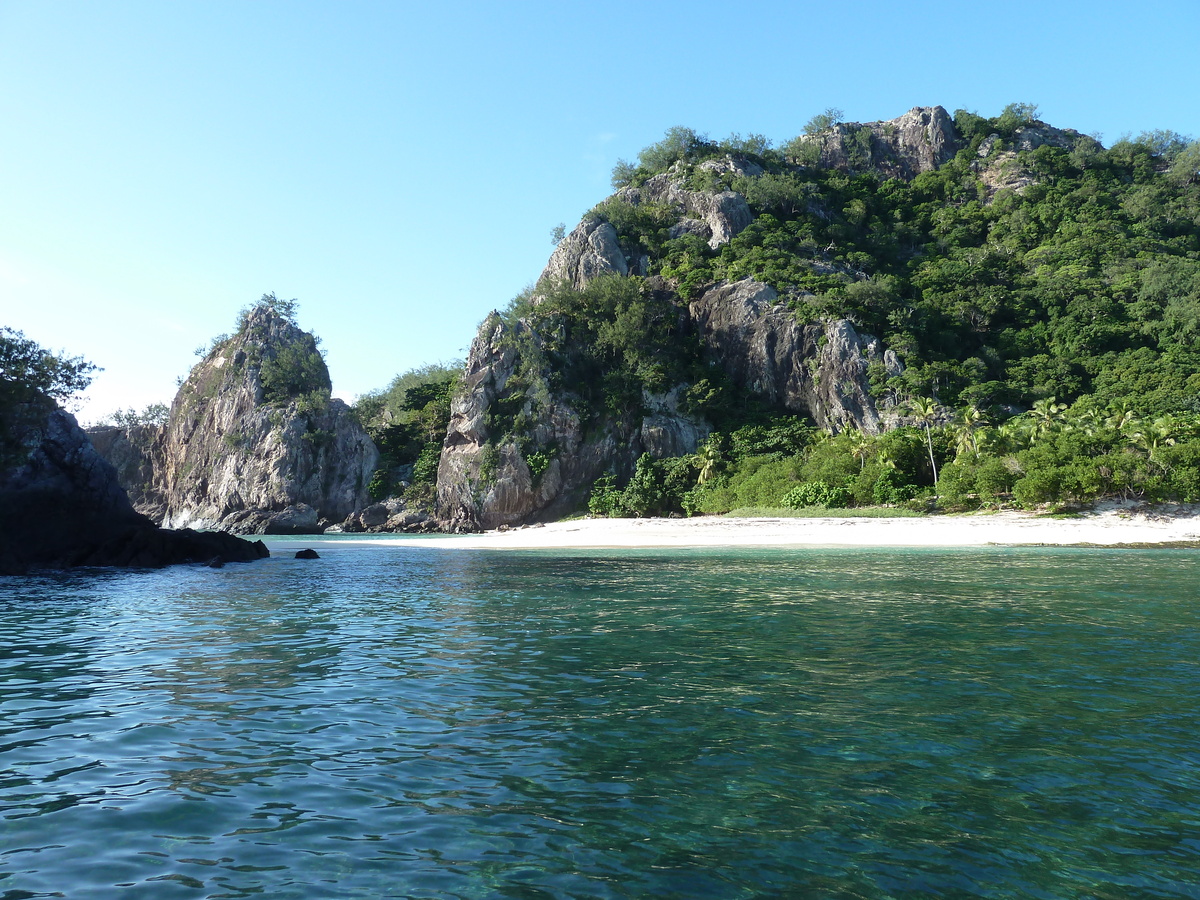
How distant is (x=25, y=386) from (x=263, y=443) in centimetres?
6350

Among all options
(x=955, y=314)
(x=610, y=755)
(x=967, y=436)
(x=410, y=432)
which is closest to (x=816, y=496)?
(x=967, y=436)

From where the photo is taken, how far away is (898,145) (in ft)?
423

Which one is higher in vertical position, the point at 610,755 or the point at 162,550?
the point at 162,550

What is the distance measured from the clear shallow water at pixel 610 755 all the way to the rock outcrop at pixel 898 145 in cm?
12650

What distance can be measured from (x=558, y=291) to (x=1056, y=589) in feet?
242

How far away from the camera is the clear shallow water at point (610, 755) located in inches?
204

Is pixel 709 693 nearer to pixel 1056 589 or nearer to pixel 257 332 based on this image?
pixel 1056 589

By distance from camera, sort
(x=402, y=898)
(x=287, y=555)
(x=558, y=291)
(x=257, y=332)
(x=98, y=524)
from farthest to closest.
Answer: (x=257, y=332) < (x=558, y=291) < (x=287, y=555) < (x=98, y=524) < (x=402, y=898)

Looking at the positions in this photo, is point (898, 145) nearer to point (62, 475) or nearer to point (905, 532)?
point (905, 532)

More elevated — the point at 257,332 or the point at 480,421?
the point at 257,332

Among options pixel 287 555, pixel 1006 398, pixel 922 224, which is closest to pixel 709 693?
pixel 287 555

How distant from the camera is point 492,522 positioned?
242 ft

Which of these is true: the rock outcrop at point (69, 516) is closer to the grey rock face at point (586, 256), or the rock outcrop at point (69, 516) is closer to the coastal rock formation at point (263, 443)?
the coastal rock formation at point (263, 443)

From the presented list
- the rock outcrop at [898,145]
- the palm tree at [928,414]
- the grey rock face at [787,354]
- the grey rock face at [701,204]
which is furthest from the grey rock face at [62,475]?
the rock outcrop at [898,145]
